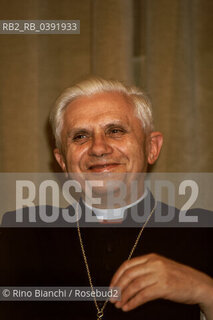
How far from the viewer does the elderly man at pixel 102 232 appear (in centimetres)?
122

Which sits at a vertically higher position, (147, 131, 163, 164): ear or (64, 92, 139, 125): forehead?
(64, 92, 139, 125): forehead

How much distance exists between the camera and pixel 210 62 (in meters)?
1.63

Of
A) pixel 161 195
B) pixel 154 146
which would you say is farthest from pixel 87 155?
pixel 161 195

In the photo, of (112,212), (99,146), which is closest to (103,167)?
(99,146)

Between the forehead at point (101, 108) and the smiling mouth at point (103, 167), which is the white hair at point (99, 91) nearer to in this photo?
the forehead at point (101, 108)

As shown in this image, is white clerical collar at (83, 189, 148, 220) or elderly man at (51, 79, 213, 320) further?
white clerical collar at (83, 189, 148, 220)

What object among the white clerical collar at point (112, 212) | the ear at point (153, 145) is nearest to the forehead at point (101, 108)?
the ear at point (153, 145)

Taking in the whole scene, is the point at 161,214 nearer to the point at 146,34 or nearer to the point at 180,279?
the point at 180,279

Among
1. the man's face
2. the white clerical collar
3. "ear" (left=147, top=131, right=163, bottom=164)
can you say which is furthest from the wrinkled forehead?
the white clerical collar

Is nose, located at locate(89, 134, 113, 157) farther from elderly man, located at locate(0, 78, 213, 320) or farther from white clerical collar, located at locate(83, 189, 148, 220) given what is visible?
→ white clerical collar, located at locate(83, 189, 148, 220)

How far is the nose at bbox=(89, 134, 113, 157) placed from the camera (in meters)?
1.24

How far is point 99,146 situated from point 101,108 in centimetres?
14

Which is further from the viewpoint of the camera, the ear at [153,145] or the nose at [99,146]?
the ear at [153,145]

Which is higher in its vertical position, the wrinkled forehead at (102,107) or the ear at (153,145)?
the wrinkled forehead at (102,107)
